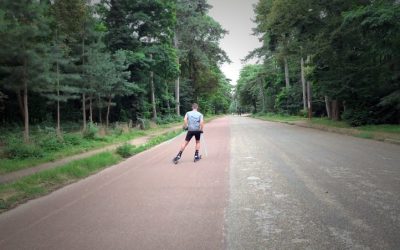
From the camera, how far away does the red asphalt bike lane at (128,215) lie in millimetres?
5051

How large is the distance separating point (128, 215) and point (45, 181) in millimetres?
4550

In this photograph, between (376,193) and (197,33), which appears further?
(197,33)

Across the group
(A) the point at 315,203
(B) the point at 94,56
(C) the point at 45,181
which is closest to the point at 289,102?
(B) the point at 94,56

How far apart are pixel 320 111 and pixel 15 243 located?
166 ft

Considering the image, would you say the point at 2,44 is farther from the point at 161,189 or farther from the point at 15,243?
the point at 15,243

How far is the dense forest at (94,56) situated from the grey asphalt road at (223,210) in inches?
445

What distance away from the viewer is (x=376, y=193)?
7.07 m

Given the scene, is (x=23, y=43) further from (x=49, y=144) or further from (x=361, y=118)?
(x=361, y=118)

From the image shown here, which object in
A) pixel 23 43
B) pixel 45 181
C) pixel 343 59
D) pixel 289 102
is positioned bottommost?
pixel 45 181

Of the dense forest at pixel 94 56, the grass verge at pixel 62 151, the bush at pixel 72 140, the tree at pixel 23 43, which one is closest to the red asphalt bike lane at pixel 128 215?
the grass verge at pixel 62 151

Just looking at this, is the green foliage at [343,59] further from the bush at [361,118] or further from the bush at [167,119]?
the bush at [167,119]

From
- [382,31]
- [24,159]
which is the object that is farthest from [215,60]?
[24,159]

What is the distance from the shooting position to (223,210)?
630 cm

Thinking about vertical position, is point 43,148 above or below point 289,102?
below
